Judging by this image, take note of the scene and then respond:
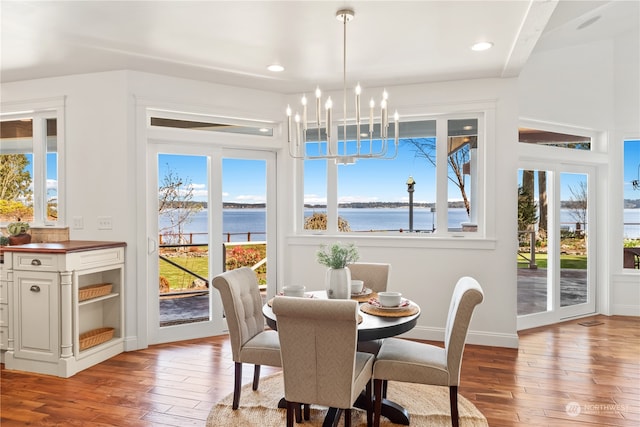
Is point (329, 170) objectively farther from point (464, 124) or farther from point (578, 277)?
point (578, 277)

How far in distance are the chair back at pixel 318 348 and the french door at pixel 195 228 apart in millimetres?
2489

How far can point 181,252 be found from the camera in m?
4.43

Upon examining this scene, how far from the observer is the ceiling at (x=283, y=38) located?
2770 mm

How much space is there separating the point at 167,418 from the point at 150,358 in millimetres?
1216

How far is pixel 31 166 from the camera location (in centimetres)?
449

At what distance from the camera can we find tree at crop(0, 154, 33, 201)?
178 inches

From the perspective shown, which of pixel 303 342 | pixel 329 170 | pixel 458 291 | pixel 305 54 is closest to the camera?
→ pixel 303 342

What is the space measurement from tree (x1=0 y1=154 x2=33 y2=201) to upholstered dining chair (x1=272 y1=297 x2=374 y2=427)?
12.3 feet

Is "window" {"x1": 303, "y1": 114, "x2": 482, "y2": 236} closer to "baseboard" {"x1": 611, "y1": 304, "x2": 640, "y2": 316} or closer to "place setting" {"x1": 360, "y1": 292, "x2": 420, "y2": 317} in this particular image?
"place setting" {"x1": 360, "y1": 292, "x2": 420, "y2": 317}

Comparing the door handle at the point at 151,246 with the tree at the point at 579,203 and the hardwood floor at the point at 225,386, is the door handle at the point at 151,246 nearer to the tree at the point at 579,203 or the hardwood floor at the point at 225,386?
the hardwood floor at the point at 225,386

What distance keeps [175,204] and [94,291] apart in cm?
111

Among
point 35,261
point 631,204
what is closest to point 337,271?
point 35,261

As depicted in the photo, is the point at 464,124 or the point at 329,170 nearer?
the point at 464,124

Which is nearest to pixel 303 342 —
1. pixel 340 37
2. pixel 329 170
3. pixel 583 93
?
pixel 340 37
